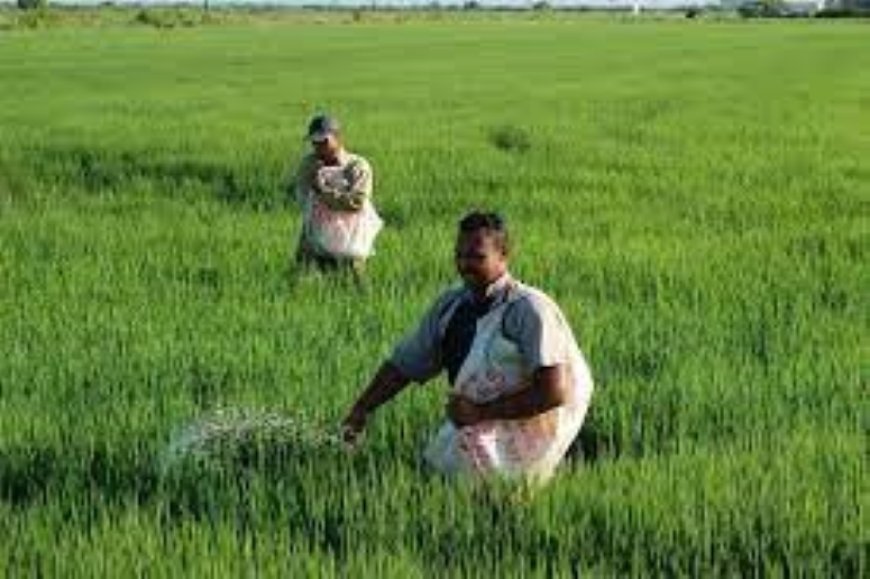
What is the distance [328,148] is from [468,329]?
364 centimetres

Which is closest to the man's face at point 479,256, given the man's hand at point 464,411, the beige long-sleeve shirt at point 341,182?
the man's hand at point 464,411

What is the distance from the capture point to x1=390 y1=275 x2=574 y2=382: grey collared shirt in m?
4.74

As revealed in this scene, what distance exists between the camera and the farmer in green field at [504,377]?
475 centimetres

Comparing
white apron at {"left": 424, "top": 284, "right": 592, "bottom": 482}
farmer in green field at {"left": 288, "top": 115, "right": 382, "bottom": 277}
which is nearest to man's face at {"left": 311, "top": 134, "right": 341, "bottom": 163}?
farmer in green field at {"left": 288, "top": 115, "right": 382, "bottom": 277}

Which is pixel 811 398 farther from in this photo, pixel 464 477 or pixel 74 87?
pixel 74 87

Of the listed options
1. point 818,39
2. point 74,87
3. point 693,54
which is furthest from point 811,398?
point 818,39

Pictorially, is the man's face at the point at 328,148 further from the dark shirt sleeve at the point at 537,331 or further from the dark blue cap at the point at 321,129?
the dark shirt sleeve at the point at 537,331

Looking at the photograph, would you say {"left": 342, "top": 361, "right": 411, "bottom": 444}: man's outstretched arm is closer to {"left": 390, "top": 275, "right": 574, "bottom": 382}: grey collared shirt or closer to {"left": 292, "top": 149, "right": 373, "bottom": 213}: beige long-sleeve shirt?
{"left": 390, "top": 275, "right": 574, "bottom": 382}: grey collared shirt

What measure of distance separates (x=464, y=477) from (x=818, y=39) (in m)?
50.0

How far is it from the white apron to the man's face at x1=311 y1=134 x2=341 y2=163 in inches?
→ 147

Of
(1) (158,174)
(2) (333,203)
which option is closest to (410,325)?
(2) (333,203)

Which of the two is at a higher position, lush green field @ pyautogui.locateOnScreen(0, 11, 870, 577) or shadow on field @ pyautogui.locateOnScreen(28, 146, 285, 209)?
lush green field @ pyautogui.locateOnScreen(0, 11, 870, 577)

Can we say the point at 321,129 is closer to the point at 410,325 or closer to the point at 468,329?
the point at 410,325

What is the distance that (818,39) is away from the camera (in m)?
53.0
